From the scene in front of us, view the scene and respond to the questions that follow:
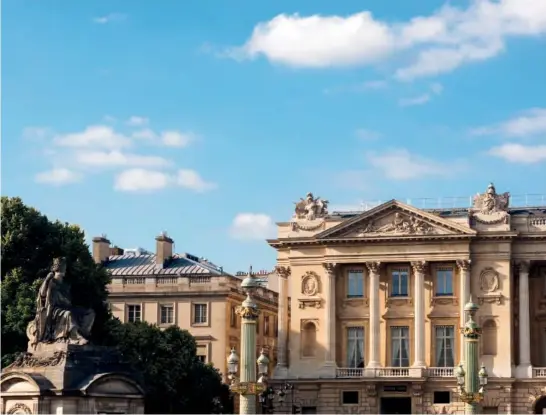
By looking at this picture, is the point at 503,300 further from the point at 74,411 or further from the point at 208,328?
the point at 74,411

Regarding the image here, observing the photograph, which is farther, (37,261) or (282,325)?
(282,325)

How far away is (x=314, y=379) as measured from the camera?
9206cm

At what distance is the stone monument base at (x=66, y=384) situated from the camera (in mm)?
42781

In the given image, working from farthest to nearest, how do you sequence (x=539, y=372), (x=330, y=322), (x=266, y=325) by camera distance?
(x=266, y=325), (x=330, y=322), (x=539, y=372)

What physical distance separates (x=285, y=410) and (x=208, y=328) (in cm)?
1010

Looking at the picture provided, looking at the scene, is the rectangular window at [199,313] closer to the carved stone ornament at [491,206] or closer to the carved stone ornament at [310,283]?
the carved stone ornament at [310,283]

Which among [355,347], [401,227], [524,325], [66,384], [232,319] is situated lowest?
[66,384]

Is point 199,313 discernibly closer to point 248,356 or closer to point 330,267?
point 330,267

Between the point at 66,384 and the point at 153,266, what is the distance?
2393 inches

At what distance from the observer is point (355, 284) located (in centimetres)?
9369

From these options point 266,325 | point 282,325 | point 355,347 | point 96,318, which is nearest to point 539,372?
point 355,347

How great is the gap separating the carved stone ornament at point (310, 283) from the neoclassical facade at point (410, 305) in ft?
0.22

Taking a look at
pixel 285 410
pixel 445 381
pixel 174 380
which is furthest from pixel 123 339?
pixel 445 381

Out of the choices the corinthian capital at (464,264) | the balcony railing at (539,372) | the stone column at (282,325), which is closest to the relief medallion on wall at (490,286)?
the corinthian capital at (464,264)
